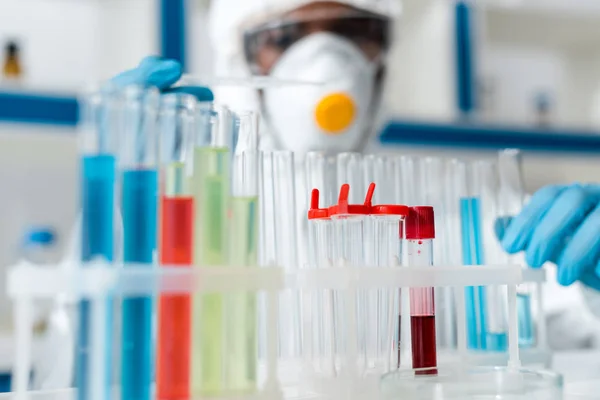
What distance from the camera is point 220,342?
0.54 metres

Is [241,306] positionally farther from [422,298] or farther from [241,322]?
[422,298]

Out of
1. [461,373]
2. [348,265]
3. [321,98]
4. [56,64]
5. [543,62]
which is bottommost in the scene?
[461,373]

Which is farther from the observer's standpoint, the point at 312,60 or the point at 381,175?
the point at 312,60

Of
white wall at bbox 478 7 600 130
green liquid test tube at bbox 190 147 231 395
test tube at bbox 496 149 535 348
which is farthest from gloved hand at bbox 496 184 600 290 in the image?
white wall at bbox 478 7 600 130

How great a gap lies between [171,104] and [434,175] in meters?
0.40

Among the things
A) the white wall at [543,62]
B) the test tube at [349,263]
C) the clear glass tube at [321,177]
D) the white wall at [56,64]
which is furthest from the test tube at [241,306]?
the white wall at [543,62]

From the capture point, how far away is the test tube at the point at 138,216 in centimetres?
51

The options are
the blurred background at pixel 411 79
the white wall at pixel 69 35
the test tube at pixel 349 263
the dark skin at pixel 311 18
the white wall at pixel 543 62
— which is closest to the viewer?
the test tube at pixel 349 263

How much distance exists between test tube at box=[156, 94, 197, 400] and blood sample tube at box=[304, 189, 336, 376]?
0.17 metres

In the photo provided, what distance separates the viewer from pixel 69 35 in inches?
88.1

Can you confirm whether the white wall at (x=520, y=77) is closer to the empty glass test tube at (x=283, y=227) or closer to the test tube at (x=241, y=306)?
the empty glass test tube at (x=283, y=227)

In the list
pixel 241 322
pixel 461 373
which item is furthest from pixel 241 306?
pixel 461 373

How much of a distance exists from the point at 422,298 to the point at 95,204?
13.0 inches

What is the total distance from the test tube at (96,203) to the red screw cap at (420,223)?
0.31 m
